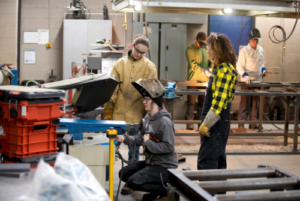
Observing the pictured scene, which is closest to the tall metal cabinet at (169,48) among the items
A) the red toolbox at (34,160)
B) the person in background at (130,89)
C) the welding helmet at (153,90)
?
the person in background at (130,89)

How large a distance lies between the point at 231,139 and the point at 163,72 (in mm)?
2036

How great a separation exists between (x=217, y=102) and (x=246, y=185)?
48.8 inches

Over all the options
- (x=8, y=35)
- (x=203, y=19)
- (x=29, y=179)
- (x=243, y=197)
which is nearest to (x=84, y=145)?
(x=29, y=179)

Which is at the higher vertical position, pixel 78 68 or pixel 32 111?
pixel 78 68

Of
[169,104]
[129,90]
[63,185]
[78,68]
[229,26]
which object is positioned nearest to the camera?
[63,185]

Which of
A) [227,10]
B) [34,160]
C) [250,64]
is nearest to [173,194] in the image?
[34,160]

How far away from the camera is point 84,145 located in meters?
2.03

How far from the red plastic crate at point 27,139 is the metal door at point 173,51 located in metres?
4.83

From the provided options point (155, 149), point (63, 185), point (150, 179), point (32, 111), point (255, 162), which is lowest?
point (255, 162)

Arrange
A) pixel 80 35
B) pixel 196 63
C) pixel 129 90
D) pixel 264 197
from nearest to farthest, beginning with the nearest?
1. pixel 264 197
2. pixel 129 90
3. pixel 196 63
4. pixel 80 35

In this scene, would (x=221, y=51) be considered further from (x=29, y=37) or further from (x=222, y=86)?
(x=29, y=37)

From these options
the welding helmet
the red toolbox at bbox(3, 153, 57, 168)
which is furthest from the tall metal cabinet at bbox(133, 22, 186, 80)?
the red toolbox at bbox(3, 153, 57, 168)

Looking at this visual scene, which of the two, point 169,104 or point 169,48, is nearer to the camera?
point 169,104

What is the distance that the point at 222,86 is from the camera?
88.4 inches
